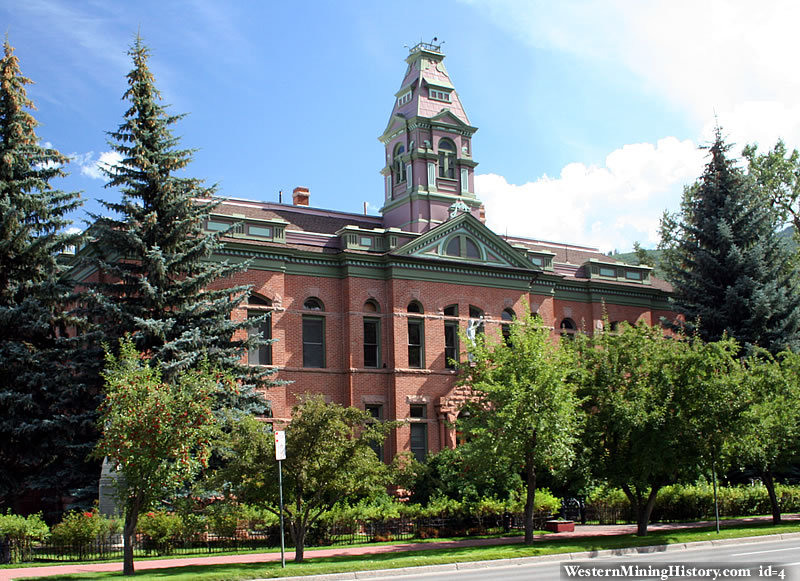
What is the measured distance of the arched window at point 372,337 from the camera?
3706cm

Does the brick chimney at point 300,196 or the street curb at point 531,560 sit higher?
the brick chimney at point 300,196

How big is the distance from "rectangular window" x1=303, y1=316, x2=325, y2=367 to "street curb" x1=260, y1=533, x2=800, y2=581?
650 inches

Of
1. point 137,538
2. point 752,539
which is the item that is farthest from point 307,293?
point 752,539

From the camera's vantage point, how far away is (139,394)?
66.7 feet

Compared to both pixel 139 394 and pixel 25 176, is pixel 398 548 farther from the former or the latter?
pixel 25 176

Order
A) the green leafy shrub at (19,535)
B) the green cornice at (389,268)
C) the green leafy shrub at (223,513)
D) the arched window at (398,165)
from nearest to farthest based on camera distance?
the green leafy shrub at (223,513) → the green leafy shrub at (19,535) → the green cornice at (389,268) → the arched window at (398,165)

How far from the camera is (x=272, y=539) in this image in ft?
85.0

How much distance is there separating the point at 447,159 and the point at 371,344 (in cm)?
1101

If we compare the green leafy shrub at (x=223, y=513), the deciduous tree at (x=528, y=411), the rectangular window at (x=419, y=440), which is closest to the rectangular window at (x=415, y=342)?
the rectangular window at (x=419, y=440)

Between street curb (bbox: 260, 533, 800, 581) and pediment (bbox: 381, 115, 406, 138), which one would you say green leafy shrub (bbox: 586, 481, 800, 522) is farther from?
pediment (bbox: 381, 115, 406, 138)

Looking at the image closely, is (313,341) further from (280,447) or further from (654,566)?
(654,566)

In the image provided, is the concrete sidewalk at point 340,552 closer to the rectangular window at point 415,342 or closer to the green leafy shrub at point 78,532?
the green leafy shrub at point 78,532

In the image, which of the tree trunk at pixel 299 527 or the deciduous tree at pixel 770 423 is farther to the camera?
the deciduous tree at pixel 770 423

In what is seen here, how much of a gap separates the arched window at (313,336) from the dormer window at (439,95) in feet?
43.0
